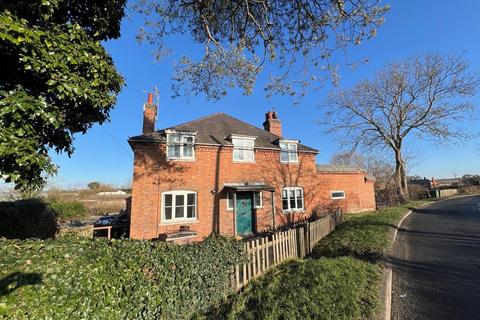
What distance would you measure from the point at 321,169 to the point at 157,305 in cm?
2025

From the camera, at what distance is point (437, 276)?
6.04 meters

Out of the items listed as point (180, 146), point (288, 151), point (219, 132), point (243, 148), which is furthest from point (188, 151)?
point (288, 151)

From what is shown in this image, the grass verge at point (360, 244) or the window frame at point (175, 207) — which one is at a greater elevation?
the window frame at point (175, 207)

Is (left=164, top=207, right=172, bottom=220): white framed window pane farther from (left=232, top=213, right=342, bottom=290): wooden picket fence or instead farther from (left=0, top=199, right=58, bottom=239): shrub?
(left=232, top=213, right=342, bottom=290): wooden picket fence

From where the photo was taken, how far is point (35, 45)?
409 cm

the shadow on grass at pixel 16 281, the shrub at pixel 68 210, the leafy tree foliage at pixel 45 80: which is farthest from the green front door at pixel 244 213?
the shrub at pixel 68 210

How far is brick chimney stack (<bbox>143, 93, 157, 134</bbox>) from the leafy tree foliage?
35.6ft

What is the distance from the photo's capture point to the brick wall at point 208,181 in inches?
547

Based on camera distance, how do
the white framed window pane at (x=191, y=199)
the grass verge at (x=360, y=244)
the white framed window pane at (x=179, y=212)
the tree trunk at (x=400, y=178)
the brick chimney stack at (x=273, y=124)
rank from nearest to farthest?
1. the grass verge at (x=360, y=244)
2. the white framed window pane at (x=179, y=212)
3. the white framed window pane at (x=191, y=199)
4. the brick chimney stack at (x=273, y=124)
5. the tree trunk at (x=400, y=178)

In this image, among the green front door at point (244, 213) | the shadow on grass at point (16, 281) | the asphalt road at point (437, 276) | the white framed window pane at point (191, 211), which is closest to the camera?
the shadow on grass at point (16, 281)

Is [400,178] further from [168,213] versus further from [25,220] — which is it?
[25,220]

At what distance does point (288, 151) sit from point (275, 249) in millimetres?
12134

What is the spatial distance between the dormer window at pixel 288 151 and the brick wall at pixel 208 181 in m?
0.42

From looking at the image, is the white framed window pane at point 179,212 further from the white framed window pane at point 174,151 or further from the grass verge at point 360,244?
the grass verge at point 360,244
